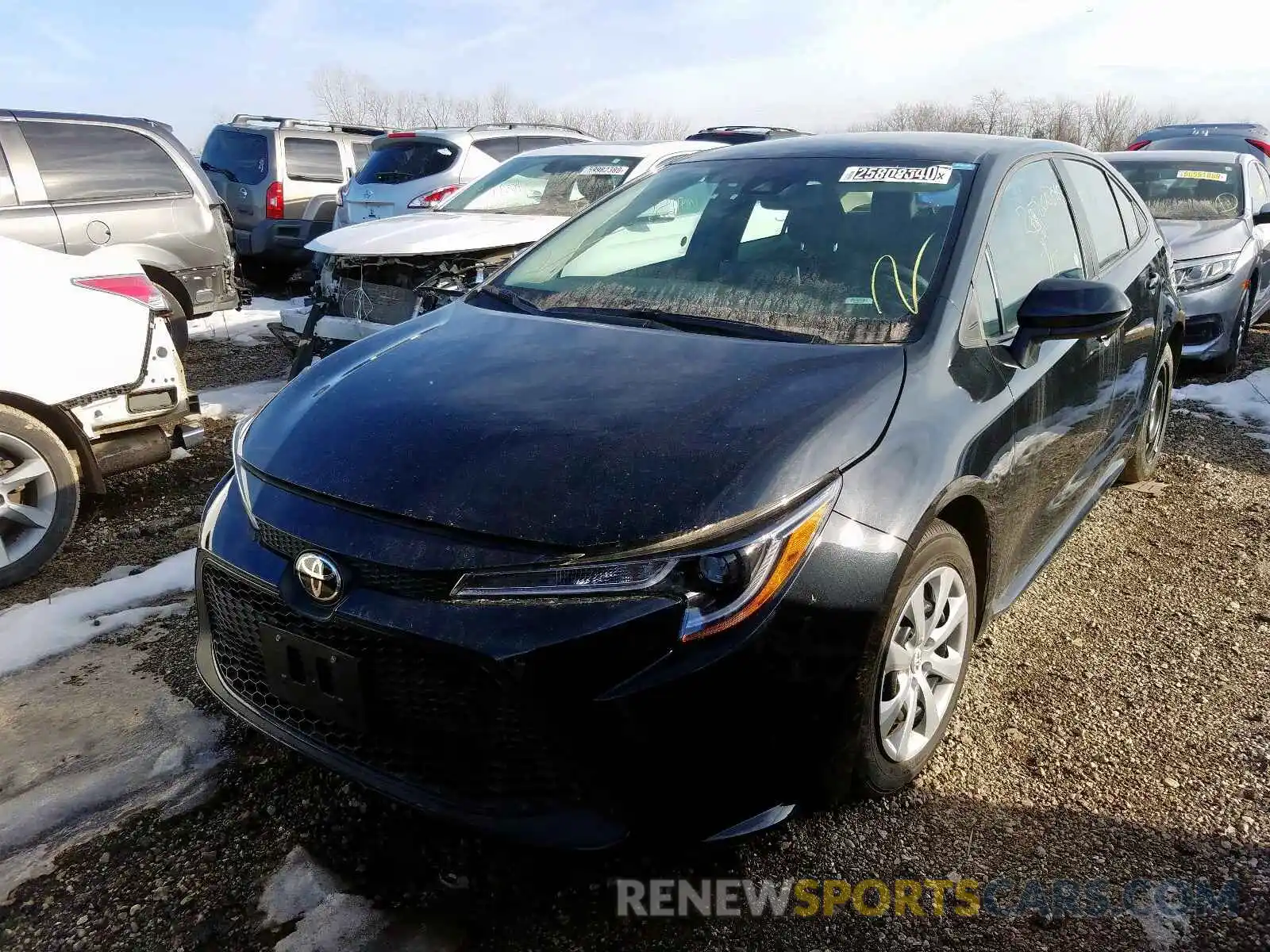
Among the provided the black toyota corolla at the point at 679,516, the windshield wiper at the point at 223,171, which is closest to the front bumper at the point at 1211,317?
the black toyota corolla at the point at 679,516

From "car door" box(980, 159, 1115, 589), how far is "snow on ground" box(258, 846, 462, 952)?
185cm

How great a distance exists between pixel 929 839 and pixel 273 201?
33.5 feet

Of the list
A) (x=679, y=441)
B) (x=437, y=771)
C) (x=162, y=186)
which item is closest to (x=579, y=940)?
(x=437, y=771)

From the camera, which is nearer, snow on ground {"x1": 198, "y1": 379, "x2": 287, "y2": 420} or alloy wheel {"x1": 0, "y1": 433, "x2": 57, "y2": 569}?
alloy wheel {"x1": 0, "y1": 433, "x2": 57, "y2": 569}

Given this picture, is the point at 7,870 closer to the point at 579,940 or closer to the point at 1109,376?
the point at 579,940

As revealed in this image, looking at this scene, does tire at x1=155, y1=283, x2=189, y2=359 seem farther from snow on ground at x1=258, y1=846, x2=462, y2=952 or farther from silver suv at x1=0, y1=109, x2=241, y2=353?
snow on ground at x1=258, y1=846, x2=462, y2=952

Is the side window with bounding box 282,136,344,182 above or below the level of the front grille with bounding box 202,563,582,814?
above

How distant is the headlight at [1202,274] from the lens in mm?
6574

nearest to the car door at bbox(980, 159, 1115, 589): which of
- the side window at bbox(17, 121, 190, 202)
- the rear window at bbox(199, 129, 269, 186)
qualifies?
the side window at bbox(17, 121, 190, 202)

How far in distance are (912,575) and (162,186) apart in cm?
687

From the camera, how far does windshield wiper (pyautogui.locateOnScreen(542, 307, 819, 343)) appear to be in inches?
103

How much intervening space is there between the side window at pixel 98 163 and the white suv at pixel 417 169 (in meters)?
1.87

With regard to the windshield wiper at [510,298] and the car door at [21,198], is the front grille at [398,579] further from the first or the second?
the car door at [21,198]

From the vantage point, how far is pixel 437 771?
1954 mm
